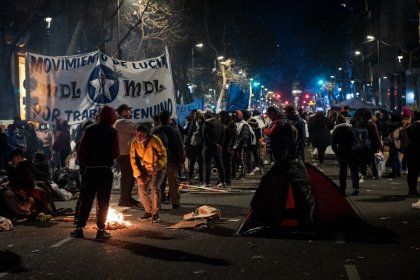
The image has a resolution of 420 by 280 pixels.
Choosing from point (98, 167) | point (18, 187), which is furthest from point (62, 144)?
point (98, 167)

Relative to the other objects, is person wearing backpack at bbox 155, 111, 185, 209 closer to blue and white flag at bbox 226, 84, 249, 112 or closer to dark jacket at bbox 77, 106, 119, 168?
dark jacket at bbox 77, 106, 119, 168

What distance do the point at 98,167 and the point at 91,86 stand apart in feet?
15.0

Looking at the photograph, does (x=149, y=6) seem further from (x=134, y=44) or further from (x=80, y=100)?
(x=80, y=100)

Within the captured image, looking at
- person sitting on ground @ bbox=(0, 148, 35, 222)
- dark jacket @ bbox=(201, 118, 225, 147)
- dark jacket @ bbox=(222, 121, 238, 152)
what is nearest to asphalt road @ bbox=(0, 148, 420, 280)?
person sitting on ground @ bbox=(0, 148, 35, 222)

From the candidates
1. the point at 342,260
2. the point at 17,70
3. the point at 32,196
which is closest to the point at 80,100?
the point at 32,196

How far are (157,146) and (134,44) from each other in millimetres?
37814

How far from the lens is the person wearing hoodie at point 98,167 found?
9367 mm

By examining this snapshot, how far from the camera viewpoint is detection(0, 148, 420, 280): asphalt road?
7211mm

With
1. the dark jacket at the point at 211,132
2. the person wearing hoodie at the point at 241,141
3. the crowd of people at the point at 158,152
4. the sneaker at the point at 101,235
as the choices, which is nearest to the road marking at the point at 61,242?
the crowd of people at the point at 158,152

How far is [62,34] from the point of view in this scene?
37.6 m

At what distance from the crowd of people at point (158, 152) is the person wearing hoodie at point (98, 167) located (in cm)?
1

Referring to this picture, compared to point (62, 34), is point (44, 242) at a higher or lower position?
lower

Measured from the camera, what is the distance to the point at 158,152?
11.3 meters

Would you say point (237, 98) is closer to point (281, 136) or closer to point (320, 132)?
point (320, 132)
